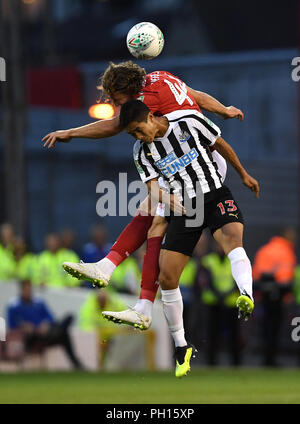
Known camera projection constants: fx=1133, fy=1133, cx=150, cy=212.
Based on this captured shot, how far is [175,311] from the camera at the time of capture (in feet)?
28.5

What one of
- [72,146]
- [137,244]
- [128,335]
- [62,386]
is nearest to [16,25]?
[72,146]

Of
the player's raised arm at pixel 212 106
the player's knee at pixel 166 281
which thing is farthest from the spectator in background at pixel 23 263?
the player's raised arm at pixel 212 106

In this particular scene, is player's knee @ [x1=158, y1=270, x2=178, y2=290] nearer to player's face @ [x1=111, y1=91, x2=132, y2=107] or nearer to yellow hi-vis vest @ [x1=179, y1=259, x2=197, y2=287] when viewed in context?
player's face @ [x1=111, y1=91, x2=132, y2=107]

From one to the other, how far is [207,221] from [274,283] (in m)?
7.69

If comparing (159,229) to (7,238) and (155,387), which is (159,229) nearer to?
(155,387)

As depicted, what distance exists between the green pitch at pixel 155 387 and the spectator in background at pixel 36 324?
526 mm

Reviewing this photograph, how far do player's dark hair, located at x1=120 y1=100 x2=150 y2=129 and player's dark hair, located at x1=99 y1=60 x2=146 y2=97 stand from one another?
0.65 ft

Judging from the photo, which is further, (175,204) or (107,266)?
(107,266)

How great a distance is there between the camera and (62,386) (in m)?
13.0

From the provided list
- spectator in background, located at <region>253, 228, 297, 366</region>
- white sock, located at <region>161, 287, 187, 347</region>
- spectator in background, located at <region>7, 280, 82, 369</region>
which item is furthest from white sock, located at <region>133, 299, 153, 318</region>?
spectator in background, located at <region>253, 228, 297, 366</region>

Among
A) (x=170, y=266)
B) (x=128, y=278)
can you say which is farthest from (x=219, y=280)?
(x=170, y=266)

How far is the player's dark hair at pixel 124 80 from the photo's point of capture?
27.1 ft

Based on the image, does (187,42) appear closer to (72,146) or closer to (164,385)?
(72,146)
